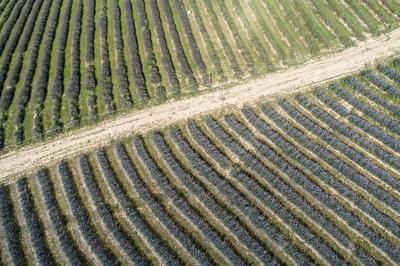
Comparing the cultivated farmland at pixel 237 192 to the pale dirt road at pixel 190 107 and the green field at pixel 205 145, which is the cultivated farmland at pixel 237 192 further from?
the pale dirt road at pixel 190 107

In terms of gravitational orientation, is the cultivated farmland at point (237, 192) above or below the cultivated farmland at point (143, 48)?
below

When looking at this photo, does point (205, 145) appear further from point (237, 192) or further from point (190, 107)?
point (237, 192)

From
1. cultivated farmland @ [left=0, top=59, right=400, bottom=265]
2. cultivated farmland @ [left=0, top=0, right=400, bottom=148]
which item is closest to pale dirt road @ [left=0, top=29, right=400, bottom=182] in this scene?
cultivated farmland @ [left=0, top=59, right=400, bottom=265]

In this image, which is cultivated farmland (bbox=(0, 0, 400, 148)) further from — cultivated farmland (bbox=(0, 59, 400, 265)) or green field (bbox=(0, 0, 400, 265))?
cultivated farmland (bbox=(0, 59, 400, 265))

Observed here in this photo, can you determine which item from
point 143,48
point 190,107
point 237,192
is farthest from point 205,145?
point 143,48

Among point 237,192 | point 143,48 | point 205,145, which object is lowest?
point 237,192

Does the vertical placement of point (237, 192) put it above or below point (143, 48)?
below

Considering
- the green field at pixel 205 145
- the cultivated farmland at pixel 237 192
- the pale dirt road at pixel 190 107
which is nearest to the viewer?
the cultivated farmland at pixel 237 192

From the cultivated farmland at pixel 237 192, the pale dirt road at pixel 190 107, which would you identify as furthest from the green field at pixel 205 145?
the pale dirt road at pixel 190 107
